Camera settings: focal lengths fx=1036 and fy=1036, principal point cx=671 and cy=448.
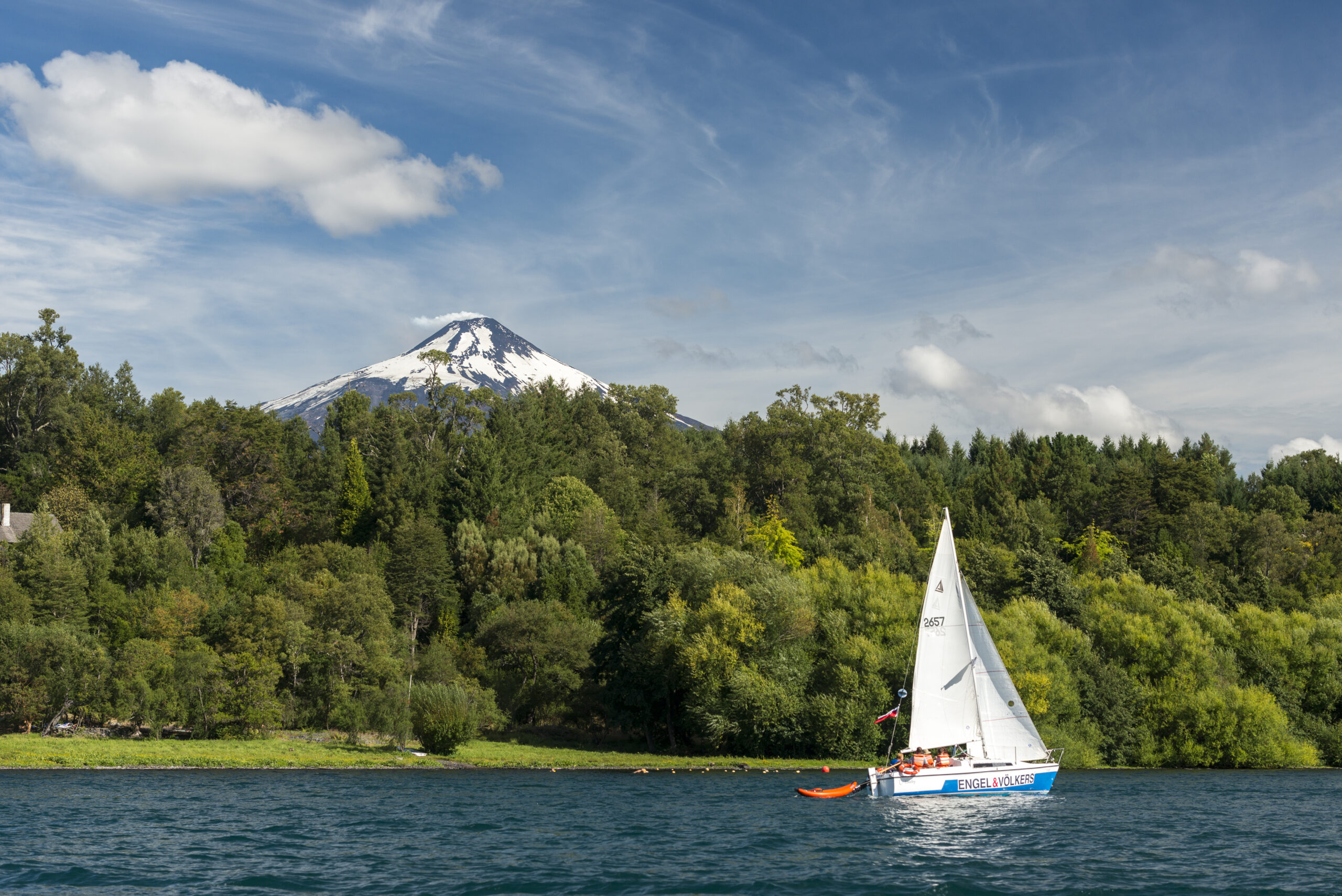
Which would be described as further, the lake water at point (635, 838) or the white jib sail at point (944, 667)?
the white jib sail at point (944, 667)

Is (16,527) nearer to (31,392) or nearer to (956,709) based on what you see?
(31,392)

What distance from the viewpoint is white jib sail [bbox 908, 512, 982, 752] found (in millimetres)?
50469

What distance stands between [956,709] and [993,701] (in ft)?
6.28

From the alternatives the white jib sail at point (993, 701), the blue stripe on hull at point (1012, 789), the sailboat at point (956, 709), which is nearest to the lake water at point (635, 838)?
the blue stripe on hull at point (1012, 789)

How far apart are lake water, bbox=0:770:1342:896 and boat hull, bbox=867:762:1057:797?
730 mm

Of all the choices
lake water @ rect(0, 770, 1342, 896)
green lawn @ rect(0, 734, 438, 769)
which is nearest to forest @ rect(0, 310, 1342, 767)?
green lawn @ rect(0, 734, 438, 769)

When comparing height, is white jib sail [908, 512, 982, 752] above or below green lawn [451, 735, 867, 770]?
above

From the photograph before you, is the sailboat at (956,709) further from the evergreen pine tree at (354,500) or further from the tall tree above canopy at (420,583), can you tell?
the evergreen pine tree at (354,500)

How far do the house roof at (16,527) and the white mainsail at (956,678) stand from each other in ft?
274

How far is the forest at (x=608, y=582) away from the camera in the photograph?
75750 millimetres

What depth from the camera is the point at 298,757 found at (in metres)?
70.9

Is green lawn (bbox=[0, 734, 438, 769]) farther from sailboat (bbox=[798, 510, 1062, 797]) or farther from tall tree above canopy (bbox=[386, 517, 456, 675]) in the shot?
sailboat (bbox=[798, 510, 1062, 797])

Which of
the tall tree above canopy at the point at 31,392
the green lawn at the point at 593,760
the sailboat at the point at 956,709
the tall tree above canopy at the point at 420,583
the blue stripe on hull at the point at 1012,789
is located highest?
the tall tree above canopy at the point at 31,392

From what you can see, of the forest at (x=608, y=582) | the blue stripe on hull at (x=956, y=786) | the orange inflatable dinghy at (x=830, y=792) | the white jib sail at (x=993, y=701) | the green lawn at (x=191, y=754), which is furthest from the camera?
the forest at (x=608, y=582)
